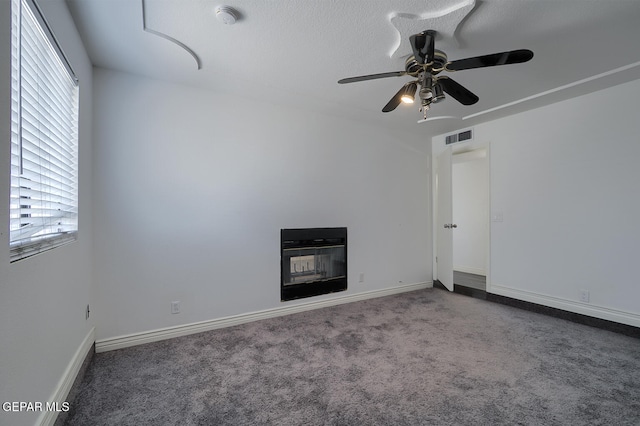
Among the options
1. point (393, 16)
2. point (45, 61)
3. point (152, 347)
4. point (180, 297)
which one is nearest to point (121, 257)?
point (180, 297)

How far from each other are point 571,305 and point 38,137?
4769mm

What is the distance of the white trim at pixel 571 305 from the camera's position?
273cm

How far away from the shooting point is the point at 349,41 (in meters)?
2.05

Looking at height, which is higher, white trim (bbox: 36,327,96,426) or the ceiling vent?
the ceiling vent

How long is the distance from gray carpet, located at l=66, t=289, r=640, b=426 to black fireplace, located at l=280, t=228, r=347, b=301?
487 millimetres

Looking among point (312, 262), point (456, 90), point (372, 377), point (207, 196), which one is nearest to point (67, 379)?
point (207, 196)

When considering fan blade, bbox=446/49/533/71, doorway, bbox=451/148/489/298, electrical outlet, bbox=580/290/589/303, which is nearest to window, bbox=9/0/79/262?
fan blade, bbox=446/49/533/71

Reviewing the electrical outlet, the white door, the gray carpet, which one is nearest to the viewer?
the gray carpet

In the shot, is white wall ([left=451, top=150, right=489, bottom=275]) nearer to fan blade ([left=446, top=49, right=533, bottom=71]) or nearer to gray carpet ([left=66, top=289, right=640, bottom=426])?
gray carpet ([left=66, top=289, right=640, bottom=426])

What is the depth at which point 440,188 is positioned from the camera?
442cm

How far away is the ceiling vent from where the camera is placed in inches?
163

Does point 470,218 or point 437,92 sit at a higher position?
point 437,92

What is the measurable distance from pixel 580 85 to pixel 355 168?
8.02 ft

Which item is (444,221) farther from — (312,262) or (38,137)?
(38,137)
